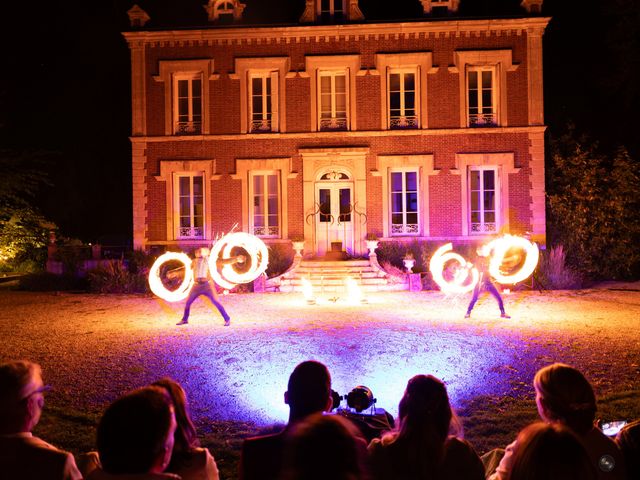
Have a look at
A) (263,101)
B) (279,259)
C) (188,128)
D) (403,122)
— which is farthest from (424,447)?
(188,128)

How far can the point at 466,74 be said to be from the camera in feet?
64.7

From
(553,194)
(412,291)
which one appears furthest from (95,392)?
(553,194)

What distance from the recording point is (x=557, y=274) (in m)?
16.7

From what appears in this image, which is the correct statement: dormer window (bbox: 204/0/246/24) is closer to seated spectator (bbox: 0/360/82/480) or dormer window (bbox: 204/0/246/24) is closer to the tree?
the tree

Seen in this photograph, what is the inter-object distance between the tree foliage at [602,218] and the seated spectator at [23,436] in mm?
18230

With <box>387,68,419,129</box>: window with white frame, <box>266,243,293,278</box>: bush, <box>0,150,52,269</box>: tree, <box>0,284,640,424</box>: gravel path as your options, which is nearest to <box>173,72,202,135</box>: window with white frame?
<box>266,243,293,278</box>: bush

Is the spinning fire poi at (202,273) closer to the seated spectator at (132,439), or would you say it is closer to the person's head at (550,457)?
the seated spectator at (132,439)

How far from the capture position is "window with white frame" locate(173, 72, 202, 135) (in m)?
20.4

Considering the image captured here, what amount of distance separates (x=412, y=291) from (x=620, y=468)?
1341 centimetres

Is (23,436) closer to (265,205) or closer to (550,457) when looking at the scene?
(550,457)

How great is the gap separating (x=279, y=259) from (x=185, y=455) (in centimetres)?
1548

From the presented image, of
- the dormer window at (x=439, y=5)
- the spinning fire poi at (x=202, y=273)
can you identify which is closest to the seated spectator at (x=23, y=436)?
the spinning fire poi at (x=202, y=273)

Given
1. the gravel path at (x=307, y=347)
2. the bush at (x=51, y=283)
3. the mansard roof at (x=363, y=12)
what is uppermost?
the mansard roof at (x=363, y=12)

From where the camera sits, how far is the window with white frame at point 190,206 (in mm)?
20359
